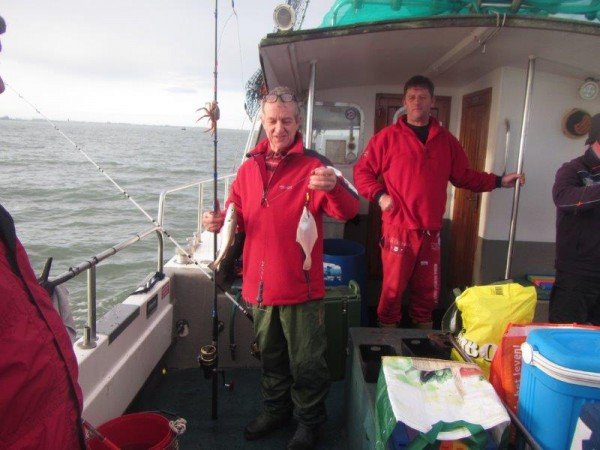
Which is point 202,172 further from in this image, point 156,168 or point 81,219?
point 81,219

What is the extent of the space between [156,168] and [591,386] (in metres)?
29.7

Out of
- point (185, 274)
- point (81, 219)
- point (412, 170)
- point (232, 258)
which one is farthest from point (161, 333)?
point (81, 219)

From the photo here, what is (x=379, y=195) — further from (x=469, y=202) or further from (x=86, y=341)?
(x=86, y=341)

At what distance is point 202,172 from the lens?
28.3 meters

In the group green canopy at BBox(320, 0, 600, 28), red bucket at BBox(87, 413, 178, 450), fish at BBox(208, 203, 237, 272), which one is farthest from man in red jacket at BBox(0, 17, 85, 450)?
green canopy at BBox(320, 0, 600, 28)

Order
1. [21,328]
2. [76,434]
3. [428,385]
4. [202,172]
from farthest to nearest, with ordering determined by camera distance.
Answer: [202,172]
[428,385]
[76,434]
[21,328]

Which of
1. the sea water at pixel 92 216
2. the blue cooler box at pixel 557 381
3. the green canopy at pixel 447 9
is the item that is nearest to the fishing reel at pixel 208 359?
the blue cooler box at pixel 557 381

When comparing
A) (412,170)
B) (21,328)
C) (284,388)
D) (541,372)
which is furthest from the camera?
(412,170)

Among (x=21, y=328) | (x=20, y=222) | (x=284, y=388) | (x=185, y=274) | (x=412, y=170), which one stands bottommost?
(x=20, y=222)

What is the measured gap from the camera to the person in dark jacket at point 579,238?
284 cm

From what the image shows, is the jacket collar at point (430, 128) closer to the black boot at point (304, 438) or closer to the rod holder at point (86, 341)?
the black boot at point (304, 438)

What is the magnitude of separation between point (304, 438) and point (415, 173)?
2.15 meters

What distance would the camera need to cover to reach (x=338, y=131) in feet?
17.6

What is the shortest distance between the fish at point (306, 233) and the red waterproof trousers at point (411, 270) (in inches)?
51.1
